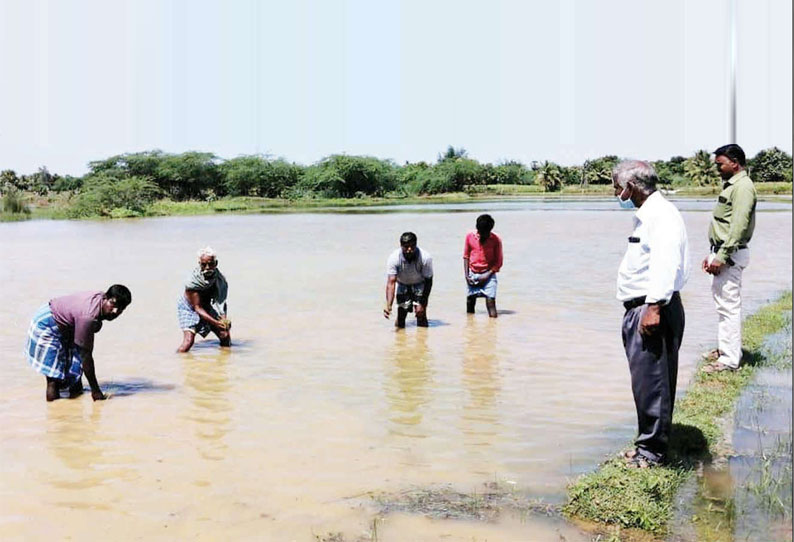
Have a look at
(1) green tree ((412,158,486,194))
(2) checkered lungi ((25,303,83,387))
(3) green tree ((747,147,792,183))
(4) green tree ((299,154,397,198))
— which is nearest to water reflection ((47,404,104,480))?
(2) checkered lungi ((25,303,83,387))

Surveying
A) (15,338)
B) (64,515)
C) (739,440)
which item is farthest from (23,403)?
(739,440)

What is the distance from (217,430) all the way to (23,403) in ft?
6.56

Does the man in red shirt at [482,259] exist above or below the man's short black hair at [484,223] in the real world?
below

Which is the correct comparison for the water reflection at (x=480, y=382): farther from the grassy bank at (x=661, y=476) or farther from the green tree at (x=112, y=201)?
the green tree at (x=112, y=201)

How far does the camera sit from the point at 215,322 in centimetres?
873

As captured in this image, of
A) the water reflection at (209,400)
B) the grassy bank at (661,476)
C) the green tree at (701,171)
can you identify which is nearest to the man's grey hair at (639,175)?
the grassy bank at (661,476)

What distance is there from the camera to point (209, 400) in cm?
711

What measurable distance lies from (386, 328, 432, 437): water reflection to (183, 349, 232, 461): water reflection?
1.26 m

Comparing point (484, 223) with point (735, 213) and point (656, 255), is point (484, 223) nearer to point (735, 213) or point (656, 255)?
point (735, 213)

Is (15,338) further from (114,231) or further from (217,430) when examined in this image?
(114,231)

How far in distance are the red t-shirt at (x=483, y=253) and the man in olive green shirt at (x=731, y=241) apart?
3636mm

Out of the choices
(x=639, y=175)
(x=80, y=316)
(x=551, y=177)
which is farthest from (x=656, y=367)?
(x=551, y=177)

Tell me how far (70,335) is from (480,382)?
11.4 feet

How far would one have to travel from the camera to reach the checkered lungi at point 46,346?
260 inches
